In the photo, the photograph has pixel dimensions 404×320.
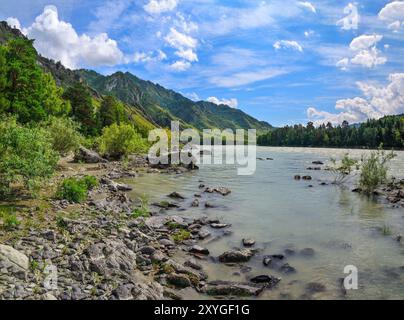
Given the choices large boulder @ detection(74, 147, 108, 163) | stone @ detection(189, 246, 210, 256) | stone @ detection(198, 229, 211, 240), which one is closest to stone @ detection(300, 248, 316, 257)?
stone @ detection(189, 246, 210, 256)

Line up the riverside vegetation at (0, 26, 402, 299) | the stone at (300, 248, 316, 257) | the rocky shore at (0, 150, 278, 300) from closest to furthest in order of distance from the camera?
the rocky shore at (0, 150, 278, 300) → the riverside vegetation at (0, 26, 402, 299) → the stone at (300, 248, 316, 257)

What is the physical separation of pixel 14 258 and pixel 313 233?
59.5ft

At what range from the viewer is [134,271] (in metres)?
15.1

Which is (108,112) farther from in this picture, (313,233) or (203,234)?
(313,233)

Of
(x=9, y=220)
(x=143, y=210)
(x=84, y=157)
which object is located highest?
(x=84, y=157)

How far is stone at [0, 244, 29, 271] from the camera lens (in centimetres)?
1205

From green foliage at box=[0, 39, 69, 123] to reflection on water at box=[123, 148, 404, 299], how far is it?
23.7 metres

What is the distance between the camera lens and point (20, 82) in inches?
2094

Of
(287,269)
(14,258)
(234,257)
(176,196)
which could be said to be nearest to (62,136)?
(176,196)

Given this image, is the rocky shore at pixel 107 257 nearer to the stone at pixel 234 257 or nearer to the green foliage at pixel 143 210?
the stone at pixel 234 257

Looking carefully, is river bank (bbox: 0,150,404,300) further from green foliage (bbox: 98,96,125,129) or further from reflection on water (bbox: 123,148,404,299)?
green foliage (bbox: 98,96,125,129)

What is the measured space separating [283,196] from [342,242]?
16.2 metres

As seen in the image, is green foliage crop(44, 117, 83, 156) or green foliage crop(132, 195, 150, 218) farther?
green foliage crop(44, 117, 83, 156)

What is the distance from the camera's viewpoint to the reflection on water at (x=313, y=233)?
1562 cm
